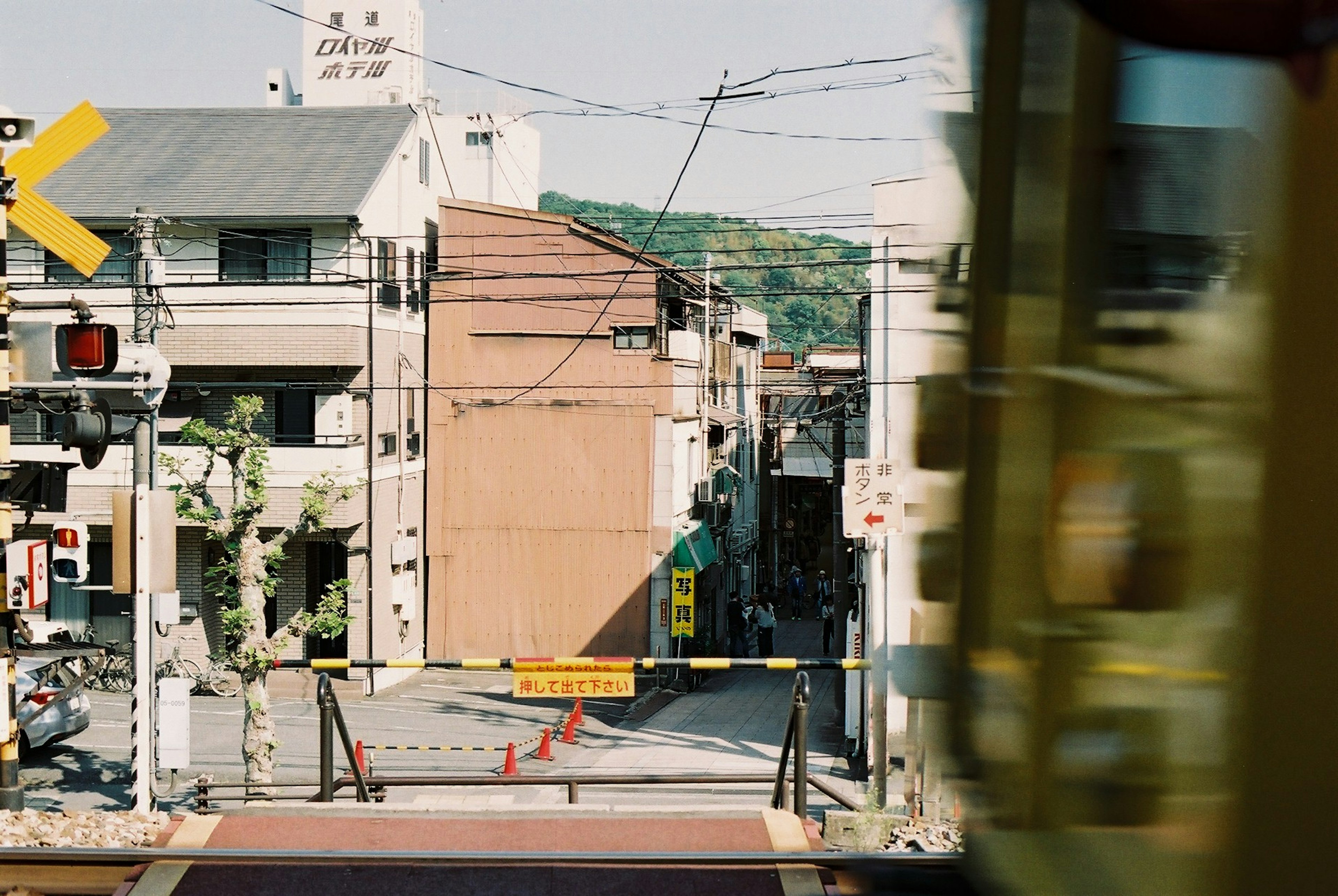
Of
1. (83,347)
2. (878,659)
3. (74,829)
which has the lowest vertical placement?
(74,829)

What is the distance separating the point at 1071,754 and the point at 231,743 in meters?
16.8

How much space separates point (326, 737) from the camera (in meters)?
6.51

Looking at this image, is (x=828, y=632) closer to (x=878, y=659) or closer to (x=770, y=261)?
(x=770, y=261)

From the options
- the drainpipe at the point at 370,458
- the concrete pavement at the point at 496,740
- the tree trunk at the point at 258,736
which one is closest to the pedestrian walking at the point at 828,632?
the concrete pavement at the point at 496,740

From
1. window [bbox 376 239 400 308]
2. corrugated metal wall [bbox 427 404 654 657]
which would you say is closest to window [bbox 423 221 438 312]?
window [bbox 376 239 400 308]

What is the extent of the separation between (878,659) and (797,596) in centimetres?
2806

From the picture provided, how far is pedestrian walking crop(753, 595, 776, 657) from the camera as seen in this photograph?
2277 centimetres

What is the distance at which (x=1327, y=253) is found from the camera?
2.81ft

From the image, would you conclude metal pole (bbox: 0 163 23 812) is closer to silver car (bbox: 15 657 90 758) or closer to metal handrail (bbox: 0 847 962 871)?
metal handrail (bbox: 0 847 962 871)

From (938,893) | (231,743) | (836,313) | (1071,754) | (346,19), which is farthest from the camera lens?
(836,313)

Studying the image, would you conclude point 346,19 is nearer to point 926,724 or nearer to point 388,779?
point 388,779

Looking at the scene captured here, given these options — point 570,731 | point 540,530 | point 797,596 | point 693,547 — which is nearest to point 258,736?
point 570,731

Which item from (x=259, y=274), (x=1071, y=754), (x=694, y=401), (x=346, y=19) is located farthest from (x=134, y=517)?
(x=346, y=19)

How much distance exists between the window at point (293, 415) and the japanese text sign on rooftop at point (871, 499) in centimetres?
1286
